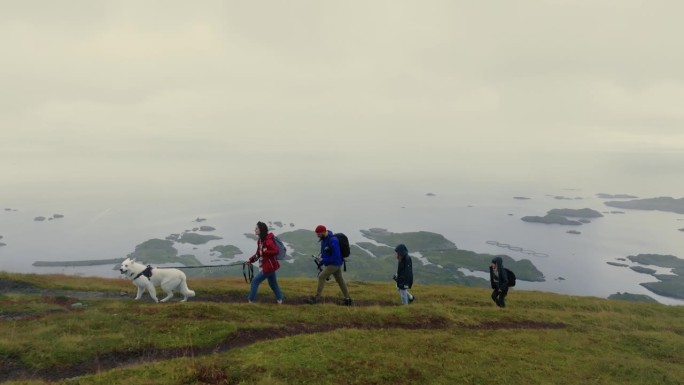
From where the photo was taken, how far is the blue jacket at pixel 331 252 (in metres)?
18.0

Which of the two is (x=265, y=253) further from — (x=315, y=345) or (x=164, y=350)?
(x=164, y=350)

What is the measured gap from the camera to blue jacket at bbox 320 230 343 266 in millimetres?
18000

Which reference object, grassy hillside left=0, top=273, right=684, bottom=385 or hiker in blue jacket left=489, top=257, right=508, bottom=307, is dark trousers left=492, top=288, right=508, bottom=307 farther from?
grassy hillside left=0, top=273, right=684, bottom=385

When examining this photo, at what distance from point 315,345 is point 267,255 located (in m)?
5.94

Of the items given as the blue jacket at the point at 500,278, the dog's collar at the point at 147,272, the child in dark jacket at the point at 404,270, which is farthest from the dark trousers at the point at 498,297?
the dog's collar at the point at 147,272

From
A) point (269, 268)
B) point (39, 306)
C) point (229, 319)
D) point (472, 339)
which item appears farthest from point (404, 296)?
point (39, 306)

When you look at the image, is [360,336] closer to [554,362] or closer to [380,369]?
[380,369]

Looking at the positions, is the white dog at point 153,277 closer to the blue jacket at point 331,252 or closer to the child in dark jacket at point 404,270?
the blue jacket at point 331,252

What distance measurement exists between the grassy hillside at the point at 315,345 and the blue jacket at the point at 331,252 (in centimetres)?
240

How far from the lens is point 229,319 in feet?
51.4

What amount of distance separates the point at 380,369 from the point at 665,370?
10.5 m

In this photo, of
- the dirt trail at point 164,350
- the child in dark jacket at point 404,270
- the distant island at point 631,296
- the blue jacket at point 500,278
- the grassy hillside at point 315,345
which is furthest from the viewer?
the distant island at point 631,296

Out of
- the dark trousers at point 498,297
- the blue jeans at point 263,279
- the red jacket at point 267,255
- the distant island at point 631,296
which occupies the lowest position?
the distant island at point 631,296

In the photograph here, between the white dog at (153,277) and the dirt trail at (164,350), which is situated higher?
the white dog at (153,277)
